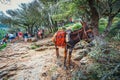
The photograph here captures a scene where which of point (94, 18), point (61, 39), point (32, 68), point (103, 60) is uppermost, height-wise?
point (94, 18)

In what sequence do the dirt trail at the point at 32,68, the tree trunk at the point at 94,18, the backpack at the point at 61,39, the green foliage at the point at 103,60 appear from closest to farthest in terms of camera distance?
1. the green foliage at the point at 103,60
2. the dirt trail at the point at 32,68
3. the backpack at the point at 61,39
4. the tree trunk at the point at 94,18

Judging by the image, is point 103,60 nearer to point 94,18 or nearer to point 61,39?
point 61,39

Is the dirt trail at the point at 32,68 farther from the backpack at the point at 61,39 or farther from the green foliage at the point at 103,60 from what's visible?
the green foliage at the point at 103,60

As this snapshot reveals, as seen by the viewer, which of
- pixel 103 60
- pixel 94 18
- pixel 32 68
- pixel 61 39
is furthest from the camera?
pixel 32 68

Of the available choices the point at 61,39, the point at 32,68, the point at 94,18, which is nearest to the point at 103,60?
the point at 61,39

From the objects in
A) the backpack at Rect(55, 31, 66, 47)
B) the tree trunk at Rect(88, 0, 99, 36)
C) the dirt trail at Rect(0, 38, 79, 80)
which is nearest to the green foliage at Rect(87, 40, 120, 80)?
the dirt trail at Rect(0, 38, 79, 80)

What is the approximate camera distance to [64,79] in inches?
463

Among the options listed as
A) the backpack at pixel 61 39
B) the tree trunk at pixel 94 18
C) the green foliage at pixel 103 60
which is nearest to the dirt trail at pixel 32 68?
the backpack at pixel 61 39

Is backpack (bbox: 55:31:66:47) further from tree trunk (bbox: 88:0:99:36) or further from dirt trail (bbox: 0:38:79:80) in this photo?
tree trunk (bbox: 88:0:99:36)

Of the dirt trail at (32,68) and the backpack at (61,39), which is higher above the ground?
the backpack at (61,39)

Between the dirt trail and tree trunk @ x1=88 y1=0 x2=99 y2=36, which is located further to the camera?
tree trunk @ x1=88 y1=0 x2=99 y2=36

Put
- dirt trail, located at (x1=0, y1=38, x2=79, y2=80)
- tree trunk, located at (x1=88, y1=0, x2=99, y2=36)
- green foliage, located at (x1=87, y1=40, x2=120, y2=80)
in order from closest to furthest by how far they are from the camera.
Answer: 1. green foliage, located at (x1=87, y1=40, x2=120, y2=80)
2. dirt trail, located at (x1=0, y1=38, x2=79, y2=80)
3. tree trunk, located at (x1=88, y1=0, x2=99, y2=36)

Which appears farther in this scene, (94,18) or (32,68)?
(32,68)

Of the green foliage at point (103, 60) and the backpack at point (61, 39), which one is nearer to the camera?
the green foliage at point (103, 60)
